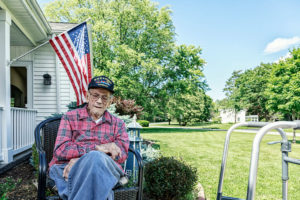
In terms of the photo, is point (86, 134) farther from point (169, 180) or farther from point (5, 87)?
point (5, 87)

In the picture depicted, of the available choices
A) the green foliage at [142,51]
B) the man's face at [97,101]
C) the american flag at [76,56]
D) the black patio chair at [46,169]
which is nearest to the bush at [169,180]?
the black patio chair at [46,169]

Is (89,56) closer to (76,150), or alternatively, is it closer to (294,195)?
(76,150)

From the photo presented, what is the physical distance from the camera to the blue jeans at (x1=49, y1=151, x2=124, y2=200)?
1373 mm

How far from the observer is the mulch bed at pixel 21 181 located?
109 inches

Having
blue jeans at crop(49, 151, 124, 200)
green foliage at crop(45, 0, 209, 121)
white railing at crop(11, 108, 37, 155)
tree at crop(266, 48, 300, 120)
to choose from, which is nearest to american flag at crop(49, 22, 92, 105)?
white railing at crop(11, 108, 37, 155)

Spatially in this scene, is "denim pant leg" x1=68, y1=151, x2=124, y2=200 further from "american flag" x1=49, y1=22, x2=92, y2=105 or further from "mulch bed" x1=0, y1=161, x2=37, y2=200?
"american flag" x1=49, y1=22, x2=92, y2=105

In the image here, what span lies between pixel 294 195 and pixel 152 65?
1224 centimetres

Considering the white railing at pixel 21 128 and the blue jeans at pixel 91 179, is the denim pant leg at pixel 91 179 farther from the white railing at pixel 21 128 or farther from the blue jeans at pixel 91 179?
the white railing at pixel 21 128

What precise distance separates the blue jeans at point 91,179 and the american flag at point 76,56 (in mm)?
2088

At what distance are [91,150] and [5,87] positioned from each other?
3289mm

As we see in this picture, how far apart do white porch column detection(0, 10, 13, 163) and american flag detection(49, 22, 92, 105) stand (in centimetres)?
130

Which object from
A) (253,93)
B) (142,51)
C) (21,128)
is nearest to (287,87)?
(142,51)

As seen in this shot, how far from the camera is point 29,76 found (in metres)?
6.59

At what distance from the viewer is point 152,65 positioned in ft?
48.7
